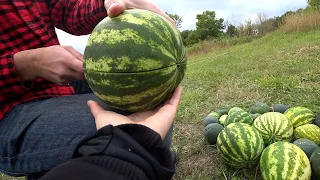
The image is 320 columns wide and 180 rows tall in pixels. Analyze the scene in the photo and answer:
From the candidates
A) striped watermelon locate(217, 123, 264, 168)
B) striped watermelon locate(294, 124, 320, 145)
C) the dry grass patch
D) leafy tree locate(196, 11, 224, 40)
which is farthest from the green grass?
leafy tree locate(196, 11, 224, 40)

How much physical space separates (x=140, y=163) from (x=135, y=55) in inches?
20.6

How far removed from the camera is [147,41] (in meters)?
1.46

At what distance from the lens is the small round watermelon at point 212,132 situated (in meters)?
2.86

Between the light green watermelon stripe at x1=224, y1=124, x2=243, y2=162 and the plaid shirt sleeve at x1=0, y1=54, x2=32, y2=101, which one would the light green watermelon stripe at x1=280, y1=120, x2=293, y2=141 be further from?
the plaid shirt sleeve at x1=0, y1=54, x2=32, y2=101

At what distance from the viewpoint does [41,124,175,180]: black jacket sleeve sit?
40.7 inches

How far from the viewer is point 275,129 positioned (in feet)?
8.38

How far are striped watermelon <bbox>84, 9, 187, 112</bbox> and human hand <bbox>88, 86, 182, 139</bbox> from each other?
0.05 meters

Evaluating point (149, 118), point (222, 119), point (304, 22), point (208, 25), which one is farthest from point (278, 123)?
point (208, 25)

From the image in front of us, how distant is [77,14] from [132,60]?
1067mm

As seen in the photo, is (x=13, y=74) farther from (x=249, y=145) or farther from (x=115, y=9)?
(x=249, y=145)

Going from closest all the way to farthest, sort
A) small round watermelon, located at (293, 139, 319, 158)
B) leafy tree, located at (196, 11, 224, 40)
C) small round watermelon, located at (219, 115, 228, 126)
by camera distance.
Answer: small round watermelon, located at (293, 139, 319, 158) < small round watermelon, located at (219, 115, 228, 126) < leafy tree, located at (196, 11, 224, 40)

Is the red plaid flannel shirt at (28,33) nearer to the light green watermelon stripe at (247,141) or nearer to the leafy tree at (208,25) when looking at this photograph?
the light green watermelon stripe at (247,141)

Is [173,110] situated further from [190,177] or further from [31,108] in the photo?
[190,177]

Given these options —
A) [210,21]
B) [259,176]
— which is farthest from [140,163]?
[210,21]
